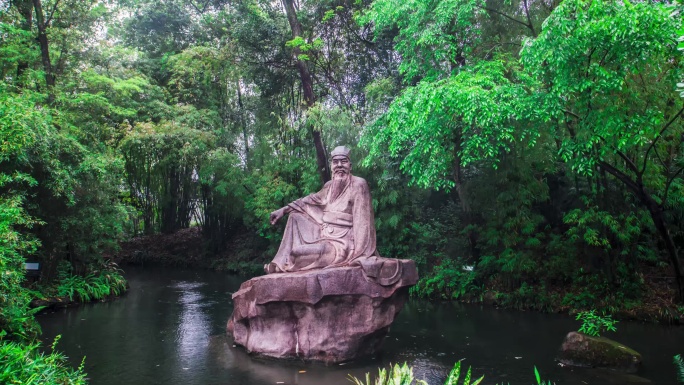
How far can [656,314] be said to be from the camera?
799cm

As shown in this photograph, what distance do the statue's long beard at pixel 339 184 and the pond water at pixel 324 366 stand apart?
213cm

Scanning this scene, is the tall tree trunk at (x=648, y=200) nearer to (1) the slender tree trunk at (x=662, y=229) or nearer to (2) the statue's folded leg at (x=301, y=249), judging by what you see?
(1) the slender tree trunk at (x=662, y=229)

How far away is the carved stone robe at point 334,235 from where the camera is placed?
5945 millimetres

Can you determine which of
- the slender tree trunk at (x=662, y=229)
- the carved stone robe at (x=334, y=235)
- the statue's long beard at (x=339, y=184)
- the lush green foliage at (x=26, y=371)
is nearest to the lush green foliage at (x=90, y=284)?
the carved stone robe at (x=334, y=235)

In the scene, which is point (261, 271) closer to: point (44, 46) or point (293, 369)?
point (44, 46)

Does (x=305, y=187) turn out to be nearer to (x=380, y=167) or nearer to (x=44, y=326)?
(x=380, y=167)

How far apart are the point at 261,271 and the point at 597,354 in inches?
448

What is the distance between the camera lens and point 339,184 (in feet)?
21.7

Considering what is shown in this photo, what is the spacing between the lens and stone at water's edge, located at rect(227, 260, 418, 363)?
553 cm

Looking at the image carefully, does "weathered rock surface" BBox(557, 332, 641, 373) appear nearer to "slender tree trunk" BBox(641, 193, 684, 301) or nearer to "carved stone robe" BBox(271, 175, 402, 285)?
"carved stone robe" BBox(271, 175, 402, 285)

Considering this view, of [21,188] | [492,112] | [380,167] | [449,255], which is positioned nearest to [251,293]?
[492,112]

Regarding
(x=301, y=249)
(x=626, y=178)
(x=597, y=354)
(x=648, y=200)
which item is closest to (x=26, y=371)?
(x=301, y=249)

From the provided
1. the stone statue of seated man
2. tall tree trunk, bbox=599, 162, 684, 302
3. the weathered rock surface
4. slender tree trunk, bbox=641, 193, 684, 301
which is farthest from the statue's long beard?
slender tree trunk, bbox=641, 193, 684, 301

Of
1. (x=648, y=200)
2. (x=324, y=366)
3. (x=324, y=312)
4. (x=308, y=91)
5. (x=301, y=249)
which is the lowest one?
(x=324, y=366)
